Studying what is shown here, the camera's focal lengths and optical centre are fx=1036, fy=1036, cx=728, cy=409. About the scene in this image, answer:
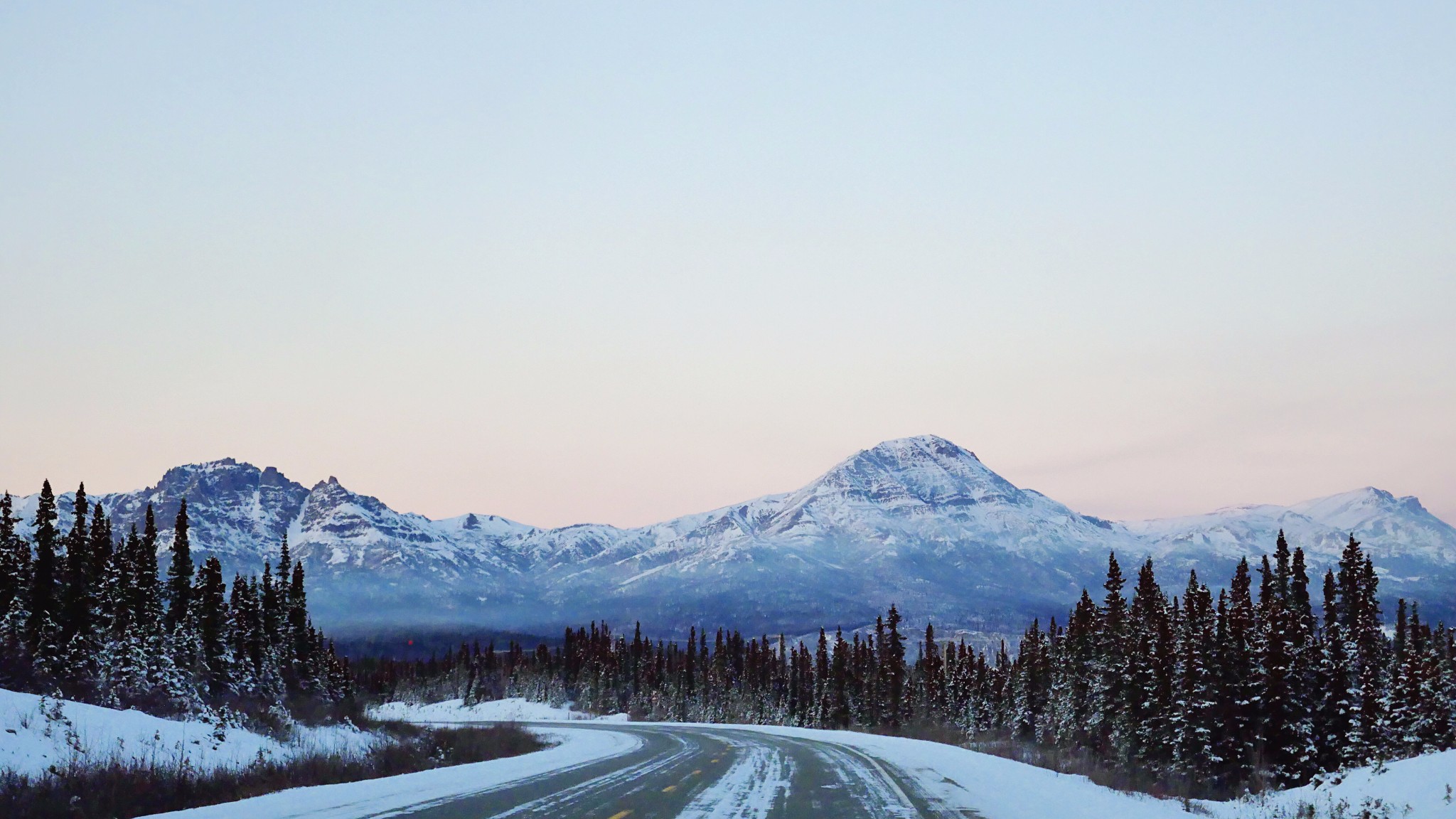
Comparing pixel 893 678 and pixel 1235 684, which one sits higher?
pixel 1235 684

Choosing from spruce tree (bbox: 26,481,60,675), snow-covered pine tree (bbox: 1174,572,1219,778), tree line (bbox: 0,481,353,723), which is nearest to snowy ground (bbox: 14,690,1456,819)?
tree line (bbox: 0,481,353,723)

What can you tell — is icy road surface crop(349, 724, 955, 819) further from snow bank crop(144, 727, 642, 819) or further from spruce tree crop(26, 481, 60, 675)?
spruce tree crop(26, 481, 60, 675)

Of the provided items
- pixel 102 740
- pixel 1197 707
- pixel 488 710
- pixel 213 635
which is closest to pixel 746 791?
pixel 102 740

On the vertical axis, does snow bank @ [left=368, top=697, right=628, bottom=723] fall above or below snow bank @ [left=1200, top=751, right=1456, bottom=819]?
below

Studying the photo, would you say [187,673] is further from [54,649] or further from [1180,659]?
[1180,659]

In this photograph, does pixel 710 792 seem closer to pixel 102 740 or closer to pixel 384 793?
pixel 384 793

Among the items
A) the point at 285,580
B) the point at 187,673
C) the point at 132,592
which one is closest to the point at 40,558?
the point at 132,592

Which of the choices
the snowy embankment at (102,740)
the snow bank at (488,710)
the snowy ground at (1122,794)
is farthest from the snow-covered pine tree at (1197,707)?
the snow bank at (488,710)

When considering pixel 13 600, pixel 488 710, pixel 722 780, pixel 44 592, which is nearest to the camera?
pixel 722 780

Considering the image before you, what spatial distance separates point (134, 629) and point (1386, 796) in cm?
4038

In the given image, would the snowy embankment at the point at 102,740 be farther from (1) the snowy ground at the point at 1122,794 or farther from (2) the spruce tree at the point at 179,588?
(2) the spruce tree at the point at 179,588

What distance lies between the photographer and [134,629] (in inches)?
1543

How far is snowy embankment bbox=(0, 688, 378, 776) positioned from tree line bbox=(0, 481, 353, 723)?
4.61 metres

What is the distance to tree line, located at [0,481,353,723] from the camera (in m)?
33.2
